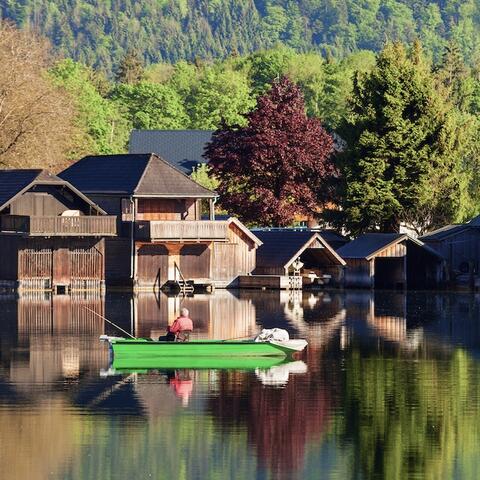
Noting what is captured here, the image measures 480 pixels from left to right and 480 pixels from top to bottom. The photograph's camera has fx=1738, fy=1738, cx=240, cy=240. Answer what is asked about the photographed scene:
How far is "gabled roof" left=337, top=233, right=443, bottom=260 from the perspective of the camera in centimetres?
8800

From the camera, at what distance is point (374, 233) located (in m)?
93.1

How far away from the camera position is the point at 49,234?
268 feet

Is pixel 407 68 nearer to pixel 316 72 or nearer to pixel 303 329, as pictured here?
pixel 303 329

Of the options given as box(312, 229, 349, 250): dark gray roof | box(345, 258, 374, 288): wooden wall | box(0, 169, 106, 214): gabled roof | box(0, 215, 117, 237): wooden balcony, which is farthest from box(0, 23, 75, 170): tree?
box(345, 258, 374, 288): wooden wall

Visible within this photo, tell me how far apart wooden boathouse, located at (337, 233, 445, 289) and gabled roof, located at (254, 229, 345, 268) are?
1.02 metres

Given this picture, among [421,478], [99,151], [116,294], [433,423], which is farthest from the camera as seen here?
[99,151]

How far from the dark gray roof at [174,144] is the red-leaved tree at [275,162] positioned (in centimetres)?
4671

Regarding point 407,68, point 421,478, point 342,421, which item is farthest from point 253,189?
point 421,478

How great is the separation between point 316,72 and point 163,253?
11033 centimetres

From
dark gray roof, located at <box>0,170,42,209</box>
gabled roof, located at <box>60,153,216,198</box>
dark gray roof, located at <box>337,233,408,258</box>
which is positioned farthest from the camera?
dark gray roof, located at <box>337,233,408,258</box>

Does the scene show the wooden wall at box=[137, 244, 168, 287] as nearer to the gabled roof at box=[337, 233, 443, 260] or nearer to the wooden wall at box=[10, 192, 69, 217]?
the wooden wall at box=[10, 192, 69, 217]

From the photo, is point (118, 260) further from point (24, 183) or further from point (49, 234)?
point (24, 183)

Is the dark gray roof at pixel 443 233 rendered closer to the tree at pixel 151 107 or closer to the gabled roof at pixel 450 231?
the gabled roof at pixel 450 231

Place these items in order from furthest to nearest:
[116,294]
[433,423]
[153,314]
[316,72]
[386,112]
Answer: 1. [316,72]
2. [386,112]
3. [116,294]
4. [153,314]
5. [433,423]
